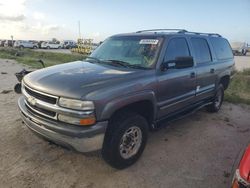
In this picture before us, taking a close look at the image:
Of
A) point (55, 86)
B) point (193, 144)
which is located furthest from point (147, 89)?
point (193, 144)

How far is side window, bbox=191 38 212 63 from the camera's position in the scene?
200 inches

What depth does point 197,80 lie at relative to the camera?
5020 mm

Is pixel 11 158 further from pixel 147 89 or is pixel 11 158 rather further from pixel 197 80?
pixel 197 80

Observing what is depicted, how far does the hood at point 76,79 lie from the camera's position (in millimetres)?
3158

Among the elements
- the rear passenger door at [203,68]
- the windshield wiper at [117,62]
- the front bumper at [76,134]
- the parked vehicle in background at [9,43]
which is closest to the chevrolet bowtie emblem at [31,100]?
the front bumper at [76,134]

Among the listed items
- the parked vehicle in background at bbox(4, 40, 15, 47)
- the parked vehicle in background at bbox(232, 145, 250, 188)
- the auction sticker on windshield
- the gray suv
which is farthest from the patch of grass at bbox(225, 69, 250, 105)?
the parked vehicle in background at bbox(4, 40, 15, 47)

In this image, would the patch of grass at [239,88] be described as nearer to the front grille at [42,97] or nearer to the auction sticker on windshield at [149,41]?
the auction sticker on windshield at [149,41]

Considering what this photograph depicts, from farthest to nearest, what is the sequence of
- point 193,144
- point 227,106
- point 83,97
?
point 227,106
point 193,144
point 83,97

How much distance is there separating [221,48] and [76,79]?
4230 millimetres

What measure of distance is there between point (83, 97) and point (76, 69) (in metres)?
1.08

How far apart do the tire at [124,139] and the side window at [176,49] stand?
46.9 inches

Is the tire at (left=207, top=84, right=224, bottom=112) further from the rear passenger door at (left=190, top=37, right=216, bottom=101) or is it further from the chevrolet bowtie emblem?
the chevrolet bowtie emblem

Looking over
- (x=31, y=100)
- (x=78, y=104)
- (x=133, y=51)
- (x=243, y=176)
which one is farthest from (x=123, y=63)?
(x=243, y=176)

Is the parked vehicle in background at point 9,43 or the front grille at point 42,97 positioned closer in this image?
the front grille at point 42,97
